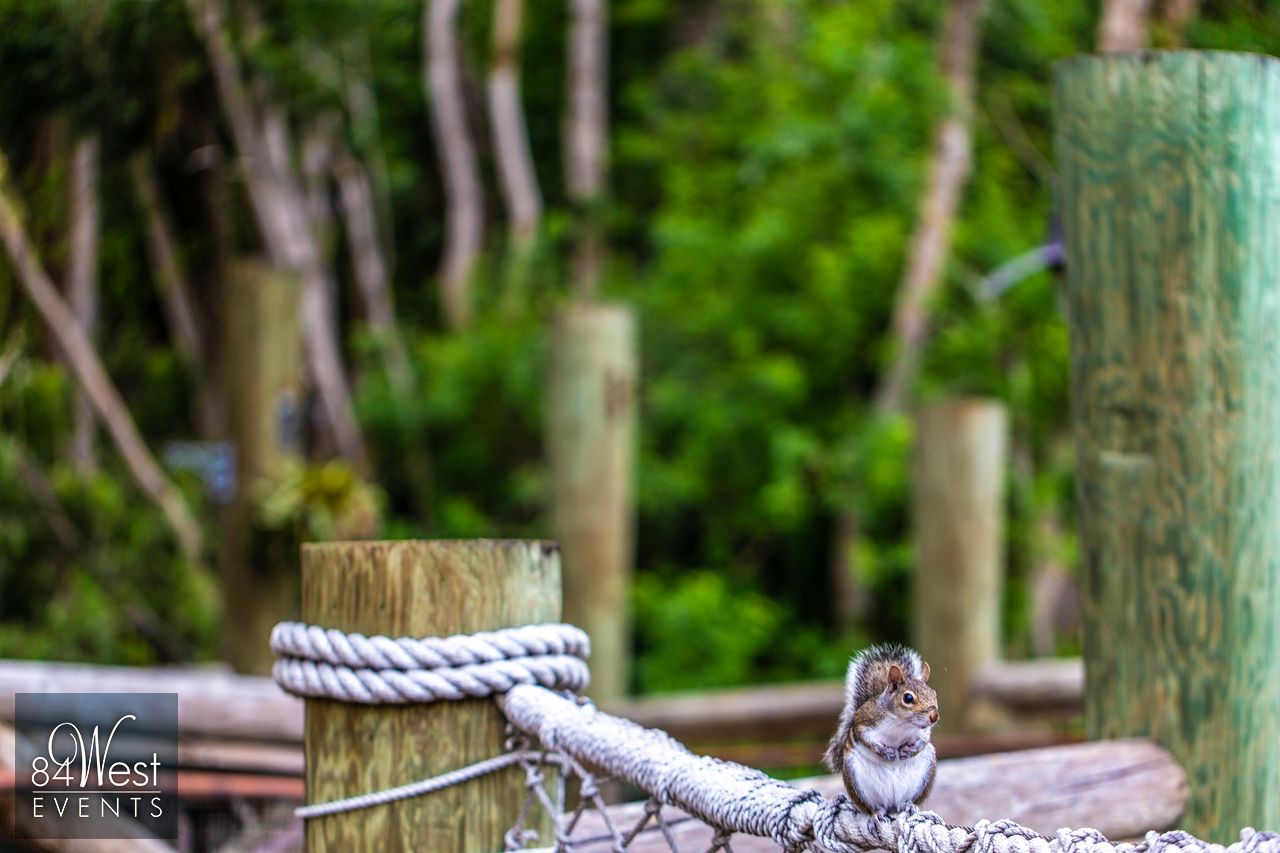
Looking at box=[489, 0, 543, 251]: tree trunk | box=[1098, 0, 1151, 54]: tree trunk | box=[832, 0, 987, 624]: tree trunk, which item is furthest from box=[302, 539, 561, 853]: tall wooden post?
box=[489, 0, 543, 251]: tree trunk

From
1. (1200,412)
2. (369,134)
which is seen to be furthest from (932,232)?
(1200,412)

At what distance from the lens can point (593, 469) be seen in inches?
185

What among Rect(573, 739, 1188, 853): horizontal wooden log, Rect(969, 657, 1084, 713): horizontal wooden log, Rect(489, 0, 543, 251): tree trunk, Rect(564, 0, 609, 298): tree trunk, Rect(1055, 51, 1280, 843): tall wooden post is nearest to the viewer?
Rect(573, 739, 1188, 853): horizontal wooden log

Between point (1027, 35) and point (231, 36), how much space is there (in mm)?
5380

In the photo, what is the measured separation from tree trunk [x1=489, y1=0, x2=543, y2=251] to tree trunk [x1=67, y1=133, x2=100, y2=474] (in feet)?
11.4

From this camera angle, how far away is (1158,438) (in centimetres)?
190

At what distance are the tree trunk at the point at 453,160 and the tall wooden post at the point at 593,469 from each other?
5.69 meters

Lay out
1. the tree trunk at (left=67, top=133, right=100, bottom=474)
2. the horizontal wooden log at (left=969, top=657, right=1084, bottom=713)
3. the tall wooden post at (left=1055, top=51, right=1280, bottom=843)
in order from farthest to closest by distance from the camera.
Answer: the tree trunk at (left=67, top=133, right=100, bottom=474) < the horizontal wooden log at (left=969, top=657, right=1084, bottom=713) < the tall wooden post at (left=1055, top=51, right=1280, bottom=843)

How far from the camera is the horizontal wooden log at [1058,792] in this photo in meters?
1.70

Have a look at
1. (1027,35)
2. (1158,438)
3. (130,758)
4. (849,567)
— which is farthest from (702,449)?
(1158,438)

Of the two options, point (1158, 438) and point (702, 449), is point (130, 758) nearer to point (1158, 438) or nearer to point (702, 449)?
point (1158, 438)

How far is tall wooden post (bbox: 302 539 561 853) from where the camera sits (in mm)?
1530

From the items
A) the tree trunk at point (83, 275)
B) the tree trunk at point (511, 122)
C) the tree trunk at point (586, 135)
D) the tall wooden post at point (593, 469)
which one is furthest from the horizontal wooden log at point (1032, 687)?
the tree trunk at point (511, 122)

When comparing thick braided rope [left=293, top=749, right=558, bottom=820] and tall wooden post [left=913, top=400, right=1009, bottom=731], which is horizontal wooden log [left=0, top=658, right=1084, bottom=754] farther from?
thick braided rope [left=293, top=749, right=558, bottom=820]
